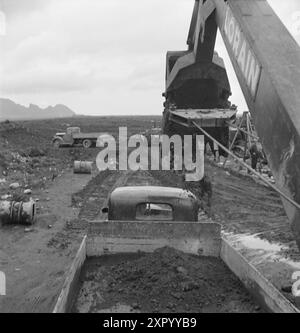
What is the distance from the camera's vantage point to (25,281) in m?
5.65

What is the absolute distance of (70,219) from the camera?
8898mm

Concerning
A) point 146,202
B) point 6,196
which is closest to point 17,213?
point 6,196

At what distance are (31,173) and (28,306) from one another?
10.6m

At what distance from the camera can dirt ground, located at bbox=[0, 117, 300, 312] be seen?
557 cm

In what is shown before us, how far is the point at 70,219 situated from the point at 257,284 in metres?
6.02

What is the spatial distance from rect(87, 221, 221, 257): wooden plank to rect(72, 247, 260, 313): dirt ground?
0.19m

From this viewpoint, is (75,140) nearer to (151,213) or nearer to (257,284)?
(151,213)

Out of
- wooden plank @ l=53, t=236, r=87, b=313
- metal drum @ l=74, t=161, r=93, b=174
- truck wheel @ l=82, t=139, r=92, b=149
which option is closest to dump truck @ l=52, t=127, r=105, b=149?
truck wheel @ l=82, t=139, r=92, b=149

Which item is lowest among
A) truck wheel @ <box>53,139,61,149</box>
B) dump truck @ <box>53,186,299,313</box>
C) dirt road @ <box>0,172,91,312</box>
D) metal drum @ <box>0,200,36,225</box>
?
dirt road @ <box>0,172,91,312</box>

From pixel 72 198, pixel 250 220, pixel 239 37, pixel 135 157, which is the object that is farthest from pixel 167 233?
pixel 135 157

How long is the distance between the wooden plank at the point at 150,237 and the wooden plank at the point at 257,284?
0.66ft

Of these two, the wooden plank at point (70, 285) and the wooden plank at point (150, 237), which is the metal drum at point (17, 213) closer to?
the wooden plank at point (150, 237)

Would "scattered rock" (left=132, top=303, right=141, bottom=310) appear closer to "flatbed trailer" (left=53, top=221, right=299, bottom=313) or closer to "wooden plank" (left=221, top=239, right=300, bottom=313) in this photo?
"wooden plank" (left=221, top=239, right=300, bottom=313)

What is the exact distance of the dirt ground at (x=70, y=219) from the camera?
5566 millimetres
